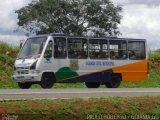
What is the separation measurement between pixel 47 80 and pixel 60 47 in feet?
5.77

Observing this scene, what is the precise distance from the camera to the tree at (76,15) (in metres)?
51.4

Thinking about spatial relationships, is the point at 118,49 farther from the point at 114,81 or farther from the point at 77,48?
the point at 77,48

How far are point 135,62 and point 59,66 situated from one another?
15.6 ft

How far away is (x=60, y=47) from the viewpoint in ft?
86.0

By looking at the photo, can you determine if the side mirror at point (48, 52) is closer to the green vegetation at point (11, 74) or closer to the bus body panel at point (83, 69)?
the bus body panel at point (83, 69)

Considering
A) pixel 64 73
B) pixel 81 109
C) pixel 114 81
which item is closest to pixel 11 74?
pixel 64 73

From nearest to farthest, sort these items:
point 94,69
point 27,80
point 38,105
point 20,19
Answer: point 38,105 → point 27,80 → point 94,69 → point 20,19

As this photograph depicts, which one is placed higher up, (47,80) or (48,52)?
(48,52)

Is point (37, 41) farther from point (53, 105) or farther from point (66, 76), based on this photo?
point (53, 105)

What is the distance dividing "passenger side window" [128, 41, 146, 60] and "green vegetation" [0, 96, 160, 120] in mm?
14637

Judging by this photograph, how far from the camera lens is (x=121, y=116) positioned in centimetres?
1301

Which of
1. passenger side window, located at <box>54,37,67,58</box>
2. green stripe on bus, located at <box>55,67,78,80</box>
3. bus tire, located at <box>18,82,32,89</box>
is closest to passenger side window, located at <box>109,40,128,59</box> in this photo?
green stripe on bus, located at <box>55,67,78,80</box>

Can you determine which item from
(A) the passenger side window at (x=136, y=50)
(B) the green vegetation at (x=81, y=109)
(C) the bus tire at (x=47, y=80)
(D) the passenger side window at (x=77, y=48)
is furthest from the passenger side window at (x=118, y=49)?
(B) the green vegetation at (x=81, y=109)

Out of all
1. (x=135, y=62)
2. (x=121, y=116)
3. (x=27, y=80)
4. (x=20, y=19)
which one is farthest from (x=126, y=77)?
(x=20, y=19)
